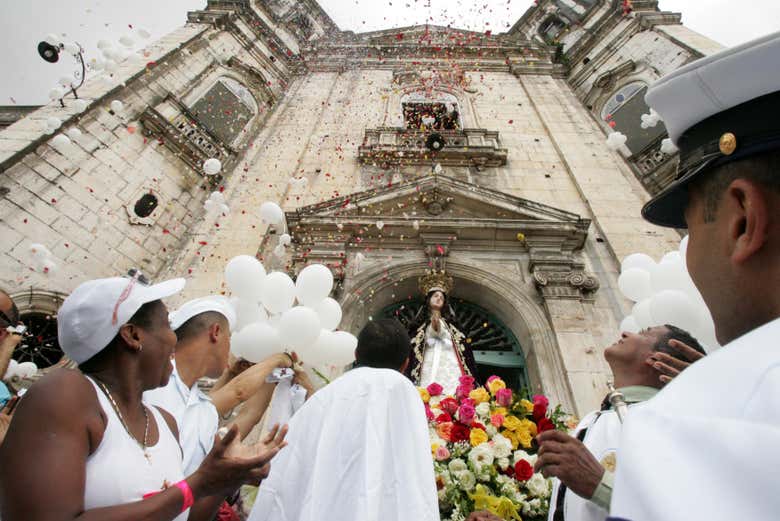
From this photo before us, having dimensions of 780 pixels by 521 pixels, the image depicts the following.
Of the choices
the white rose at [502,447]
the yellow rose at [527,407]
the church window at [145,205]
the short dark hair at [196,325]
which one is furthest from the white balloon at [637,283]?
the church window at [145,205]

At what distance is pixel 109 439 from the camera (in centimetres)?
140

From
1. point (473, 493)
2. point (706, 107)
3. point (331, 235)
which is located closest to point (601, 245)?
point (331, 235)

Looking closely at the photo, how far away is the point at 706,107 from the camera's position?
1088 millimetres

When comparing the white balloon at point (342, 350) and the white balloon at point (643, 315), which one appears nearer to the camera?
the white balloon at point (342, 350)

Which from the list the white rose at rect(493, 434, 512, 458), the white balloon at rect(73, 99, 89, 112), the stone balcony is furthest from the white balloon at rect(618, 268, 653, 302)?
the white balloon at rect(73, 99, 89, 112)

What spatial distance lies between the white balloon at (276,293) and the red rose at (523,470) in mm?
2322

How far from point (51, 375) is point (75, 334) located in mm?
217

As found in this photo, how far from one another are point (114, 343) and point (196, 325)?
109 cm

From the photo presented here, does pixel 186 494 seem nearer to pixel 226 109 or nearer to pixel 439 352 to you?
pixel 439 352

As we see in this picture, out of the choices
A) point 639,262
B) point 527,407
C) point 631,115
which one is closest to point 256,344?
point 527,407

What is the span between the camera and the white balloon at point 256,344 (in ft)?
10.2

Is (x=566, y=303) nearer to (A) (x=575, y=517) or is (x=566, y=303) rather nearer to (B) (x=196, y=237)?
(A) (x=575, y=517)

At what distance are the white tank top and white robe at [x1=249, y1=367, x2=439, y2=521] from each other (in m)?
0.54

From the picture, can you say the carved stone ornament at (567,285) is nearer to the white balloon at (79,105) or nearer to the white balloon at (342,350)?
the white balloon at (342,350)
